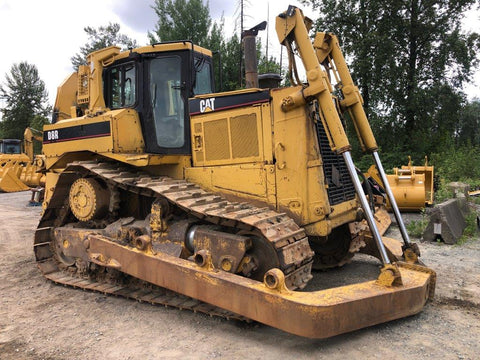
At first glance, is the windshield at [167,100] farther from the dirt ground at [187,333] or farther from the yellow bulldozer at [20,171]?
the yellow bulldozer at [20,171]

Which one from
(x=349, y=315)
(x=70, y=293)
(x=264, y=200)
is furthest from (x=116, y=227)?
(x=349, y=315)

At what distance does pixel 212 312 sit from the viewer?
3.81m

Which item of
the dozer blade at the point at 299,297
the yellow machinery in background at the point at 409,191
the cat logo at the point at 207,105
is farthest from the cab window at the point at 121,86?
the yellow machinery in background at the point at 409,191

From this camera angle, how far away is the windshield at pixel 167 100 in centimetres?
501

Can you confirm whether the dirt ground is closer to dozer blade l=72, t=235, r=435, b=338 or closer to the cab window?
dozer blade l=72, t=235, r=435, b=338

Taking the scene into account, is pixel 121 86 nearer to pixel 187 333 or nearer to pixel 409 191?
pixel 187 333

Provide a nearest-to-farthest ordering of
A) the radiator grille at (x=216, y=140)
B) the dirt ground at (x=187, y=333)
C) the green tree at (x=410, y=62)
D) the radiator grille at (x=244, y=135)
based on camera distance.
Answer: the dirt ground at (x=187, y=333)
the radiator grille at (x=244, y=135)
the radiator grille at (x=216, y=140)
the green tree at (x=410, y=62)

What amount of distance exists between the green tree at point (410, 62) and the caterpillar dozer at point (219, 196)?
481 inches

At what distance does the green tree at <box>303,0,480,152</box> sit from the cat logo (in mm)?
12669

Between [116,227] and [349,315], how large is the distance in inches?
122

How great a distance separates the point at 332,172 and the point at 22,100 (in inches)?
1827

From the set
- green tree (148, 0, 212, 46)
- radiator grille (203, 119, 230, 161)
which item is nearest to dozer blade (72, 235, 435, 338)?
radiator grille (203, 119, 230, 161)

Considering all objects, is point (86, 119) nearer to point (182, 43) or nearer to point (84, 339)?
point (182, 43)

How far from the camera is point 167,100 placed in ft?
16.6
